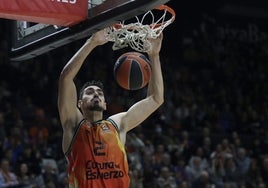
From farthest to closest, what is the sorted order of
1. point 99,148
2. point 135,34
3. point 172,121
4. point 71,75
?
point 172,121
point 135,34
point 99,148
point 71,75

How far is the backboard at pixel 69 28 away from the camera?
14.3ft

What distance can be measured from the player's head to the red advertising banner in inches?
20.5

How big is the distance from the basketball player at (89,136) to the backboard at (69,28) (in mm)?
130

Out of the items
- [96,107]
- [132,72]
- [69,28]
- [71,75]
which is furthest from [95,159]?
[69,28]

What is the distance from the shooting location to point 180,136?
12.5 meters

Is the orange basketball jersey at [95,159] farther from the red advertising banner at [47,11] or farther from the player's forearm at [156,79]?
the red advertising banner at [47,11]

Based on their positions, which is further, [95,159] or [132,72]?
[132,72]

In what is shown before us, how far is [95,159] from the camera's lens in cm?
477

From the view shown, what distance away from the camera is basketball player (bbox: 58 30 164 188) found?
472 centimetres

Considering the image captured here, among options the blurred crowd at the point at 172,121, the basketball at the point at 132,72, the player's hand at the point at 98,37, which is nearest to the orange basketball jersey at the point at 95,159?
the basketball at the point at 132,72

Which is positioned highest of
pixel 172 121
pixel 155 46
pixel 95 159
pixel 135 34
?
pixel 172 121

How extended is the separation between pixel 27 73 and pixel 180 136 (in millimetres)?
3185

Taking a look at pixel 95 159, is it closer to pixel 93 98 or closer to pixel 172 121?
pixel 93 98

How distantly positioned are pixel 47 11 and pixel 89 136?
0.98 meters
